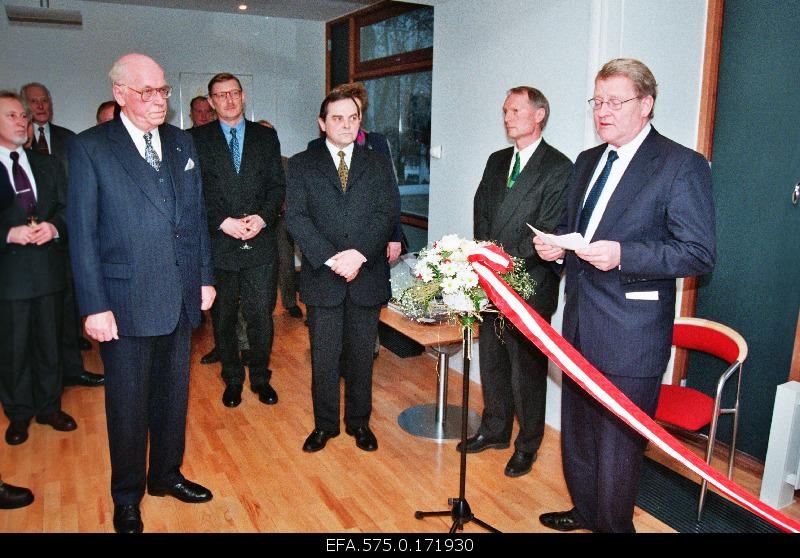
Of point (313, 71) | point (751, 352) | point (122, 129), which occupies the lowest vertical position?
point (751, 352)

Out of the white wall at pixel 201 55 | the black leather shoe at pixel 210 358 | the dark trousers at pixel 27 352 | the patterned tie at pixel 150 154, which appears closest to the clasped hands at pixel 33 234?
the dark trousers at pixel 27 352

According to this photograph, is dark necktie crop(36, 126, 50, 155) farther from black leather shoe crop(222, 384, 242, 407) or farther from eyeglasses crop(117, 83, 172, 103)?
black leather shoe crop(222, 384, 242, 407)

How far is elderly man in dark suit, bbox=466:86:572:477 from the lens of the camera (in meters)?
3.30

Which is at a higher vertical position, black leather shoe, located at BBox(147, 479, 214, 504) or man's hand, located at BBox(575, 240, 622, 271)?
man's hand, located at BBox(575, 240, 622, 271)

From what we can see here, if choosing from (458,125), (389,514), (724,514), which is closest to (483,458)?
(389,514)

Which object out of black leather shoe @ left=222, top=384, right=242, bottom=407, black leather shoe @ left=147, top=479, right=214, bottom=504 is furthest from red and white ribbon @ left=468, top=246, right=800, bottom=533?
black leather shoe @ left=222, top=384, right=242, bottom=407

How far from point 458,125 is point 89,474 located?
Answer: 3.23m

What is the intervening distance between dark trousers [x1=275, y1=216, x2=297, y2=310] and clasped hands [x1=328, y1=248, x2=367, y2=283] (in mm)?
3284

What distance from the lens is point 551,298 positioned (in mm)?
3486

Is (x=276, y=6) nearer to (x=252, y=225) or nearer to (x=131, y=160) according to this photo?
(x=252, y=225)

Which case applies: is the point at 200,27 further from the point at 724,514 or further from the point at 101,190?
the point at 724,514

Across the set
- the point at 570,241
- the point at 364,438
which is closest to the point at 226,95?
the point at 364,438

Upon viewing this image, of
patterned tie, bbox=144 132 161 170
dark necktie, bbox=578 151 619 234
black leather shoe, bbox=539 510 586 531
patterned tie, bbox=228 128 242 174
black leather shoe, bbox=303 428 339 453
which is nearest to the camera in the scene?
dark necktie, bbox=578 151 619 234

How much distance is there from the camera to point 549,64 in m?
3.85
